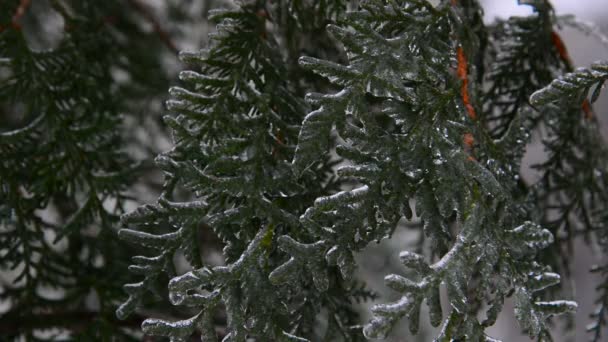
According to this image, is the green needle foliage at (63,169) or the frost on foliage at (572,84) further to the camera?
the green needle foliage at (63,169)

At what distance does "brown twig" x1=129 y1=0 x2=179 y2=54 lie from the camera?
4.92 ft

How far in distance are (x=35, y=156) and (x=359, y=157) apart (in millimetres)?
567

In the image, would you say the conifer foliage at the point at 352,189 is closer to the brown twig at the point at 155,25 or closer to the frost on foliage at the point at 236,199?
the frost on foliage at the point at 236,199

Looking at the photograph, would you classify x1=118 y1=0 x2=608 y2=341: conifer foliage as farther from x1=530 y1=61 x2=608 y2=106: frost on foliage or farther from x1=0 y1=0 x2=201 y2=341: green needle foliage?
x1=0 y1=0 x2=201 y2=341: green needle foliage

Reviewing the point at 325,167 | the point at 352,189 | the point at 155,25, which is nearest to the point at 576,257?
the point at 155,25

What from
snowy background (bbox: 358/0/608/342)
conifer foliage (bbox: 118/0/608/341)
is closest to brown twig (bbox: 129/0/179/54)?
conifer foliage (bbox: 118/0/608/341)

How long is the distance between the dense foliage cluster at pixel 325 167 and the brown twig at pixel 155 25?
1.20ft

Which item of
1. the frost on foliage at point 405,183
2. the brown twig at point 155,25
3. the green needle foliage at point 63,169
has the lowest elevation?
the frost on foliage at point 405,183

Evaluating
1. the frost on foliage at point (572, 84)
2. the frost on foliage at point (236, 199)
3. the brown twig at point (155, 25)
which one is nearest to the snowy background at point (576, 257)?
the brown twig at point (155, 25)

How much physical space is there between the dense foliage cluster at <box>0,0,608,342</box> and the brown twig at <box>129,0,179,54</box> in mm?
367

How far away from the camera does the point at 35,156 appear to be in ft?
3.24

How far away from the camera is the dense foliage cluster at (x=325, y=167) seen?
25.7 inches

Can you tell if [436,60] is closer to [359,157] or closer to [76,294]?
[359,157]

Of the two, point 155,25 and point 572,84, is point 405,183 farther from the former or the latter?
point 155,25
